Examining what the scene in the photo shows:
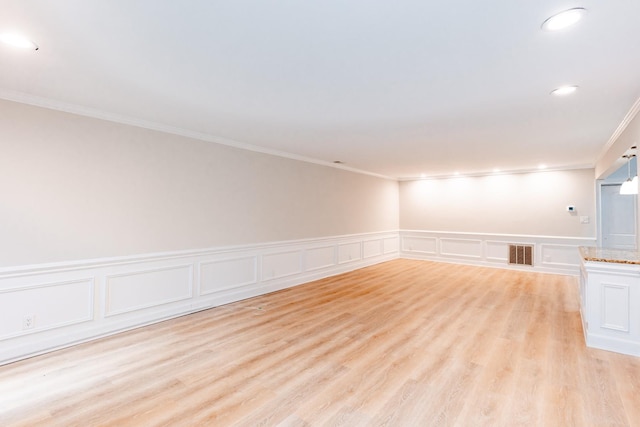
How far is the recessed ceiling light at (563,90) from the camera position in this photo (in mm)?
2701

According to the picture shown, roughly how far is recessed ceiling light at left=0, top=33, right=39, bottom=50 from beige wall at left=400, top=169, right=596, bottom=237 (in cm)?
833

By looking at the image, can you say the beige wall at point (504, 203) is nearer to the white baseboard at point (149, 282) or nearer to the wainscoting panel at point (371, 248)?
the white baseboard at point (149, 282)

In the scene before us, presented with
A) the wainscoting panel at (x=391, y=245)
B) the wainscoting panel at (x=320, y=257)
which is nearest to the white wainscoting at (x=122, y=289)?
the wainscoting panel at (x=320, y=257)

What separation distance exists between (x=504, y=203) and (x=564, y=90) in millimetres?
5461

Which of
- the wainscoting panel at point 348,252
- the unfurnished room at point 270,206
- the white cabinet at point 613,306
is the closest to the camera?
the unfurnished room at point 270,206

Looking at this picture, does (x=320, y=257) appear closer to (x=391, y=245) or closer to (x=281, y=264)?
(x=281, y=264)

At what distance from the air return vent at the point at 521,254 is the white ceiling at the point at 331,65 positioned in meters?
3.71

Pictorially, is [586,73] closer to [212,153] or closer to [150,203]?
[212,153]

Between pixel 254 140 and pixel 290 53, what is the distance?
268cm

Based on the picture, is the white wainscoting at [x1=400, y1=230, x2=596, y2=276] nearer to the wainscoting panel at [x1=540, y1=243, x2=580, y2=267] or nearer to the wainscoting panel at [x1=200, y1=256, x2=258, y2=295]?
the wainscoting panel at [x1=540, y1=243, x2=580, y2=267]

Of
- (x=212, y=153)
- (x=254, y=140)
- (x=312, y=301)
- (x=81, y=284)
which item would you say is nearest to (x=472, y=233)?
(x=312, y=301)

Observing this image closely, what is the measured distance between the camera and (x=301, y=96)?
2943mm

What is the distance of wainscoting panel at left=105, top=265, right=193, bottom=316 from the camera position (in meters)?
3.56

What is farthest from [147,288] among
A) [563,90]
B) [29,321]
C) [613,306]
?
[613,306]
